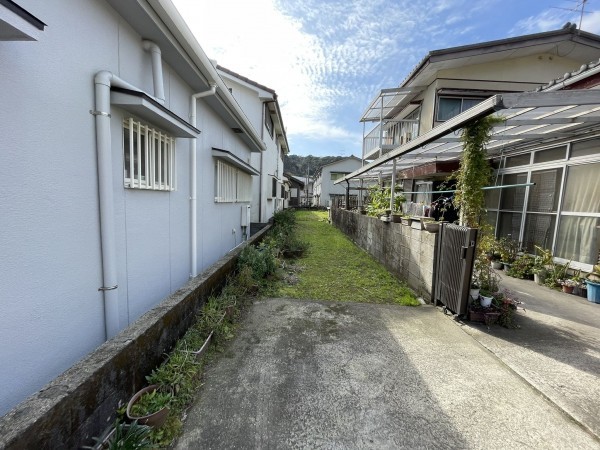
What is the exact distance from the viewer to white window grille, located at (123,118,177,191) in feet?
8.95

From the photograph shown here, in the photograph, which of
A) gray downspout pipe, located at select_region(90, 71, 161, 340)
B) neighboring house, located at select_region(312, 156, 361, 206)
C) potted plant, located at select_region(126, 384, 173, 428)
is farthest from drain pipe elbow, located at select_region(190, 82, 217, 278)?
neighboring house, located at select_region(312, 156, 361, 206)

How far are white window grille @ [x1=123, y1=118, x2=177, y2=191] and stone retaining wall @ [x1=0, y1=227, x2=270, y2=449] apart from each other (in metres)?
1.38

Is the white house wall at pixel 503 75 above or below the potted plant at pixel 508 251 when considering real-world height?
above

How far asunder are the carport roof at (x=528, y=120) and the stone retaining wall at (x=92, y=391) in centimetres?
422

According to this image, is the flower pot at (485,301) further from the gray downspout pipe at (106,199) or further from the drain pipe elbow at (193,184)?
the gray downspout pipe at (106,199)

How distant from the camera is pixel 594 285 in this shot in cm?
465

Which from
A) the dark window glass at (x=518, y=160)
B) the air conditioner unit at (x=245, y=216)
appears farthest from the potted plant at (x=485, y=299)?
the air conditioner unit at (x=245, y=216)

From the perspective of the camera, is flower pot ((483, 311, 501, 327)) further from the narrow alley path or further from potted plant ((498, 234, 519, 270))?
potted plant ((498, 234, 519, 270))

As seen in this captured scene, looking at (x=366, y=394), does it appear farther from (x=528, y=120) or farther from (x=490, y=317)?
(x=528, y=120)

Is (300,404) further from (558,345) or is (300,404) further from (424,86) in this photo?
(424,86)

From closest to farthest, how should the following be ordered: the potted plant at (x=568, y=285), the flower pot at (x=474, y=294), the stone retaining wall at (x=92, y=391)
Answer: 1. the stone retaining wall at (x=92, y=391)
2. the flower pot at (x=474, y=294)
3. the potted plant at (x=568, y=285)

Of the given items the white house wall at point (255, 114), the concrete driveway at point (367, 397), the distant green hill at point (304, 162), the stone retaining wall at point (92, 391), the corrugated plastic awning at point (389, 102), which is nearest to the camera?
the stone retaining wall at point (92, 391)

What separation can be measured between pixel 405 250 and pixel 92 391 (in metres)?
5.27

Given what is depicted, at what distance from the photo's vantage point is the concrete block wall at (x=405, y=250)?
4.56 m
